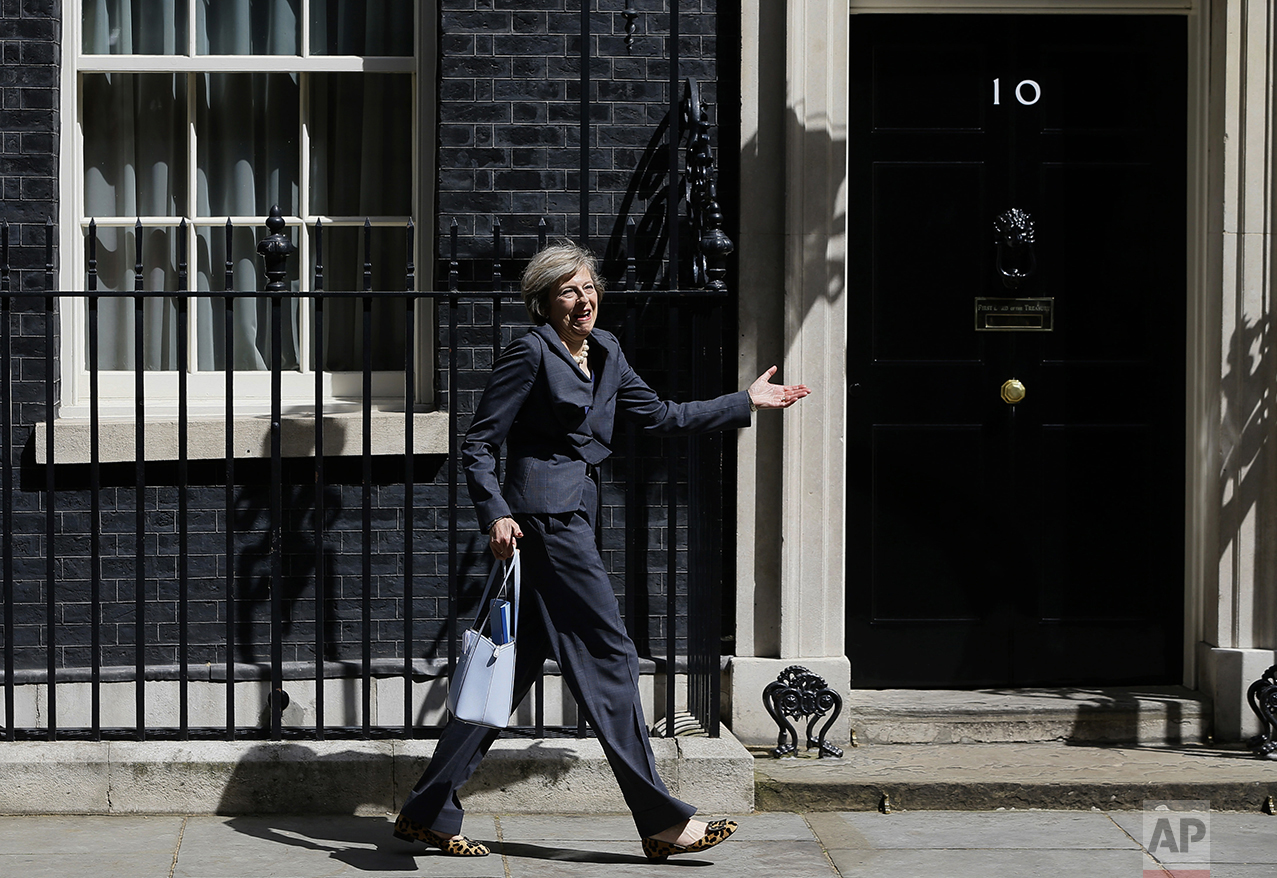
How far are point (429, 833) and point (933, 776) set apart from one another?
1.87 metres

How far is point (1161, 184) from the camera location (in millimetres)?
6004

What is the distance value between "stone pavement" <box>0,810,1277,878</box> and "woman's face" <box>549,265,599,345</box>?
5.39ft

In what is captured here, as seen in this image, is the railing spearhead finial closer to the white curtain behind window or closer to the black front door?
the white curtain behind window

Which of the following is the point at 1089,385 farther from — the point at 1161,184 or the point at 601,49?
the point at 601,49

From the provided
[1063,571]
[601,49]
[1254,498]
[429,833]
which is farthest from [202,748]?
[1254,498]

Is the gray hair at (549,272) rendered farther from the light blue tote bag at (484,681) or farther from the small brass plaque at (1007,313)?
the small brass plaque at (1007,313)

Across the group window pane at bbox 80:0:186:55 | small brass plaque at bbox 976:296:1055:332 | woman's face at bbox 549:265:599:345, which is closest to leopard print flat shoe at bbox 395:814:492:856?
woman's face at bbox 549:265:599:345

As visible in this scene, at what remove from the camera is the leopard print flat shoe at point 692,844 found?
178 inches

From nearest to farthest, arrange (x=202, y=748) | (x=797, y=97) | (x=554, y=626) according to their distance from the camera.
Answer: (x=554, y=626)
(x=202, y=748)
(x=797, y=97)

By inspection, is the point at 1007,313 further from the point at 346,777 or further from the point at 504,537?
the point at 346,777

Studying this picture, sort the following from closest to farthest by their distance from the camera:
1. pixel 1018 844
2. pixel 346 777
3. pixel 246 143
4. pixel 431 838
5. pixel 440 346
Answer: pixel 431 838 → pixel 1018 844 → pixel 346 777 → pixel 440 346 → pixel 246 143

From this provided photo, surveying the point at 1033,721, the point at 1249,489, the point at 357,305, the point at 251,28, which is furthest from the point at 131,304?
the point at 1249,489

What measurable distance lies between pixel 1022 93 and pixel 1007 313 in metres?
0.89

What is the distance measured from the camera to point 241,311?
608 centimetres
